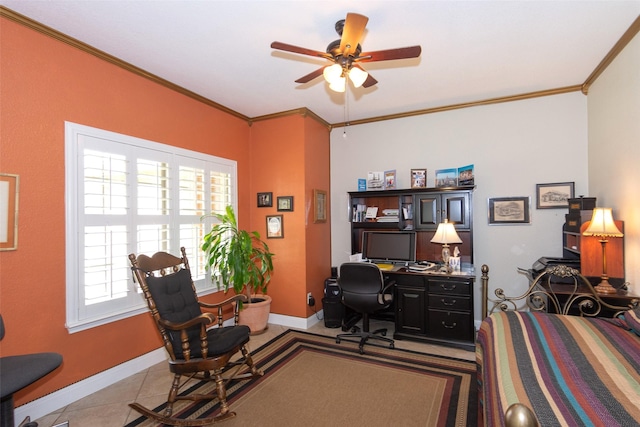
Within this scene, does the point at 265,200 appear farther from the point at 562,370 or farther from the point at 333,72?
the point at 562,370

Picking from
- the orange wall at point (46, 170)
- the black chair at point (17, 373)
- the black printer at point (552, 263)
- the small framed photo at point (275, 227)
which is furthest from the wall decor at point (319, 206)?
the black chair at point (17, 373)

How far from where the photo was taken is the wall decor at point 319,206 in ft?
14.1

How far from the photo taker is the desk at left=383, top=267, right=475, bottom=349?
3.37 metres

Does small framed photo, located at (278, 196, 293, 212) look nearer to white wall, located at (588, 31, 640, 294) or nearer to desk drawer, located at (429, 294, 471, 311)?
desk drawer, located at (429, 294, 471, 311)

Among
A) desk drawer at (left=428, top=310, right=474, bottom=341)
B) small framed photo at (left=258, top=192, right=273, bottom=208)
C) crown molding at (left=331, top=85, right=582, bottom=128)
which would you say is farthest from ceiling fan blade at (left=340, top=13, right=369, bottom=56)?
desk drawer at (left=428, top=310, right=474, bottom=341)

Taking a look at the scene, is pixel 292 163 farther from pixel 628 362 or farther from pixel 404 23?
pixel 628 362

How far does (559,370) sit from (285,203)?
330 centimetres

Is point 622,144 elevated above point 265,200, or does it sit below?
above

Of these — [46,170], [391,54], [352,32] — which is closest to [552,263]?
[391,54]

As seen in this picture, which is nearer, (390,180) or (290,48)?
(290,48)

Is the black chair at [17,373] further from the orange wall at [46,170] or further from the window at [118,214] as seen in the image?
the window at [118,214]

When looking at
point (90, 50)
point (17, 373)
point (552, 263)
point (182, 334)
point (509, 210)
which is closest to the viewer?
Answer: point (17, 373)

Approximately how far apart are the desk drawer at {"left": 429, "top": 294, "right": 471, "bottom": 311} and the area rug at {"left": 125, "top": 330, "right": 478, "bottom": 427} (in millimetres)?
554

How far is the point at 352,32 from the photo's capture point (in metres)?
1.91
